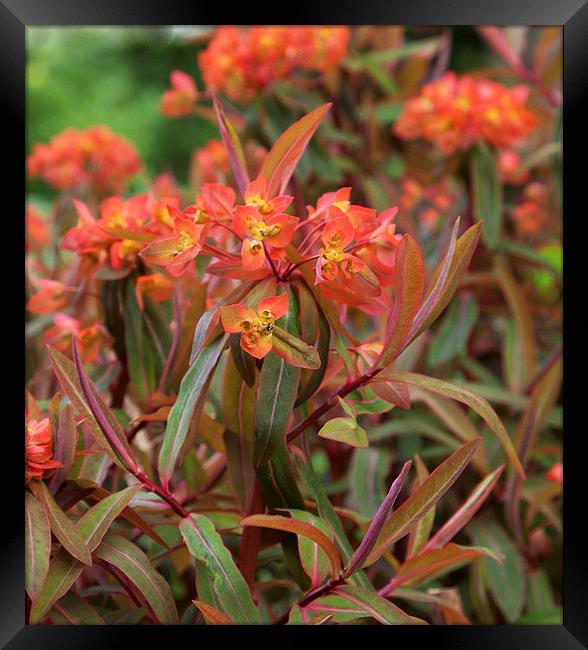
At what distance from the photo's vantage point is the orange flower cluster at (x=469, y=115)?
0.91 meters

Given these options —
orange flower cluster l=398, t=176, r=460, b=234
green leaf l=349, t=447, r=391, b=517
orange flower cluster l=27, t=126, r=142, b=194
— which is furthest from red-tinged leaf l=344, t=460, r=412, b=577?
orange flower cluster l=27, t=126, r=142, b=194

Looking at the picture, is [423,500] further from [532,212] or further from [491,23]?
[532,212]

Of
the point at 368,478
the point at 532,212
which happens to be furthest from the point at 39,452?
the point at 532,212

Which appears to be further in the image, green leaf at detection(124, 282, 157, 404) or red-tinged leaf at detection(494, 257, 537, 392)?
red-tinged leaf at detection(494, 257, 537, 392)

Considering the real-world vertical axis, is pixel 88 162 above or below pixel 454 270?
above

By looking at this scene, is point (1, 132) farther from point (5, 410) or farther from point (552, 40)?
point (552, 40)

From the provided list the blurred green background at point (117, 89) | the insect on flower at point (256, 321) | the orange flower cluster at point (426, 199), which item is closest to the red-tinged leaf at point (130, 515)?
the insect on flower at point (256, 321)

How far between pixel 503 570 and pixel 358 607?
1.37 feet

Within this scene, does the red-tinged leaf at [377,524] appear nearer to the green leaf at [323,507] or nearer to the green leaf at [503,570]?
the green leaf at [323,507]

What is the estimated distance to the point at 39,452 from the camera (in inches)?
15.5

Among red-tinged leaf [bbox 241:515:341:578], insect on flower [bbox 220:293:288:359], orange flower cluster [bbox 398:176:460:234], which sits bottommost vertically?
red-tinged leaf [bbox 241:515:341:578]

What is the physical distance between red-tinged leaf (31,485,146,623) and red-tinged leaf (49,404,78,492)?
0.09 feet

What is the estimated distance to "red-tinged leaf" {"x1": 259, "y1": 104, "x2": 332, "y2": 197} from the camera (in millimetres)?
416

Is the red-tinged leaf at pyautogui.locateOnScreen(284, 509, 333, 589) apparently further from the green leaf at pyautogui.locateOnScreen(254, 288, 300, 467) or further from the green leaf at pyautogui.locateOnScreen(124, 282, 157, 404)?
the green leaf at pyautogui.locateOnScreen(124, 282, 157, 404)
